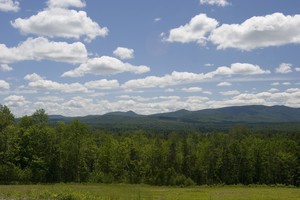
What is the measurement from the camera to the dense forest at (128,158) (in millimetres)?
81375

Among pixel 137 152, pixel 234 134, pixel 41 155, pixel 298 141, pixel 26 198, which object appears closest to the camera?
pixel 26 198

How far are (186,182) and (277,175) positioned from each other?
2839 centimetres

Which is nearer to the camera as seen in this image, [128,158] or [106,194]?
[106,194]

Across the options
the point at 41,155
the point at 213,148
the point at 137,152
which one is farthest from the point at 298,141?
the point at 41,155

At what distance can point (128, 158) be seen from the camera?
9981 centimetres

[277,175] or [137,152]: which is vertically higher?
[137,152]

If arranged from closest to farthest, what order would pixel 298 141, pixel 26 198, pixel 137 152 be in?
1. pixel 26 198
2. pixel 137 152
3. pixel 298 141

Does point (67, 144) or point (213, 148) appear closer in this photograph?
point (67, 144)

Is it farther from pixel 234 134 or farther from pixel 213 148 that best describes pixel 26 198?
pixel 234 134

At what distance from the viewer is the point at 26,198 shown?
3691cm

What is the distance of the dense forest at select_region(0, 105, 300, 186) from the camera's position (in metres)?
81.4

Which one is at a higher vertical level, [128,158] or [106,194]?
[106,194]

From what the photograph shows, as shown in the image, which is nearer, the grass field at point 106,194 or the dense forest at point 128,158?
the grass field at point 106,194

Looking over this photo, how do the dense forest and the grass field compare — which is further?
the dense forest
